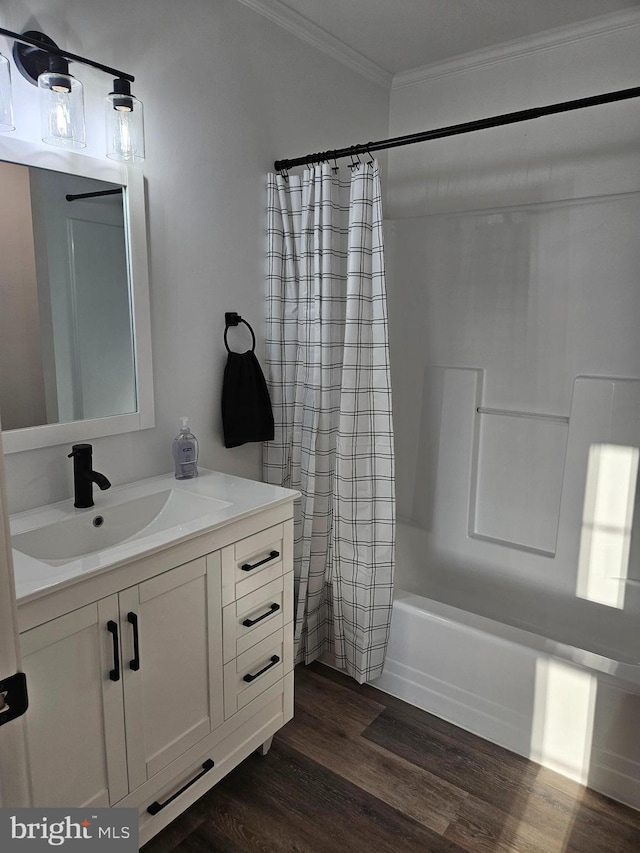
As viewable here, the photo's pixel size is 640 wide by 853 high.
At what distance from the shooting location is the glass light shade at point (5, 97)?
146cm

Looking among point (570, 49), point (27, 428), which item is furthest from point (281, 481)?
point (570, 49)

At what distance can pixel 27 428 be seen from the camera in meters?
1.68

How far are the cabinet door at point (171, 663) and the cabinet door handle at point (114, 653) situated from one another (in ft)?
0.10

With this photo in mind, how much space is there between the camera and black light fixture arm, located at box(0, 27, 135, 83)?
4.86 feet

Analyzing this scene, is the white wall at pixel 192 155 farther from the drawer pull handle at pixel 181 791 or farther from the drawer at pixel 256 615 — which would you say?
the drawer pull handle at pixel 181 791

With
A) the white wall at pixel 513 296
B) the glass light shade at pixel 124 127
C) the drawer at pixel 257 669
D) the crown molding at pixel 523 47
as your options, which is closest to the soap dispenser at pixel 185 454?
the drawer at pixel 257 669

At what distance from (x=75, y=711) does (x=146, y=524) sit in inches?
24.2

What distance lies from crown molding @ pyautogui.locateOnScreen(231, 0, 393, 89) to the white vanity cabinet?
6.00 feet

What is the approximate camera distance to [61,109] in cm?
160

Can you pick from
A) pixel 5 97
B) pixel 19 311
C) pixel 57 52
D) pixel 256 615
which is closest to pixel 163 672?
pixel 256 615

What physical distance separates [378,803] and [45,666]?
116cm

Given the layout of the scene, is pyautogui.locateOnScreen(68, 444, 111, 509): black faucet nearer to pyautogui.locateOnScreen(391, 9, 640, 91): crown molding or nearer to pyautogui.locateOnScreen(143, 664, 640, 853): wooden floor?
pyautogui.locateOnScreen(143, 664, 640, 853): wooden floor

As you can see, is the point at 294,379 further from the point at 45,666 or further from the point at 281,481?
the point at 45,666

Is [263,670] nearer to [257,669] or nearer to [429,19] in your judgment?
[257,669]
